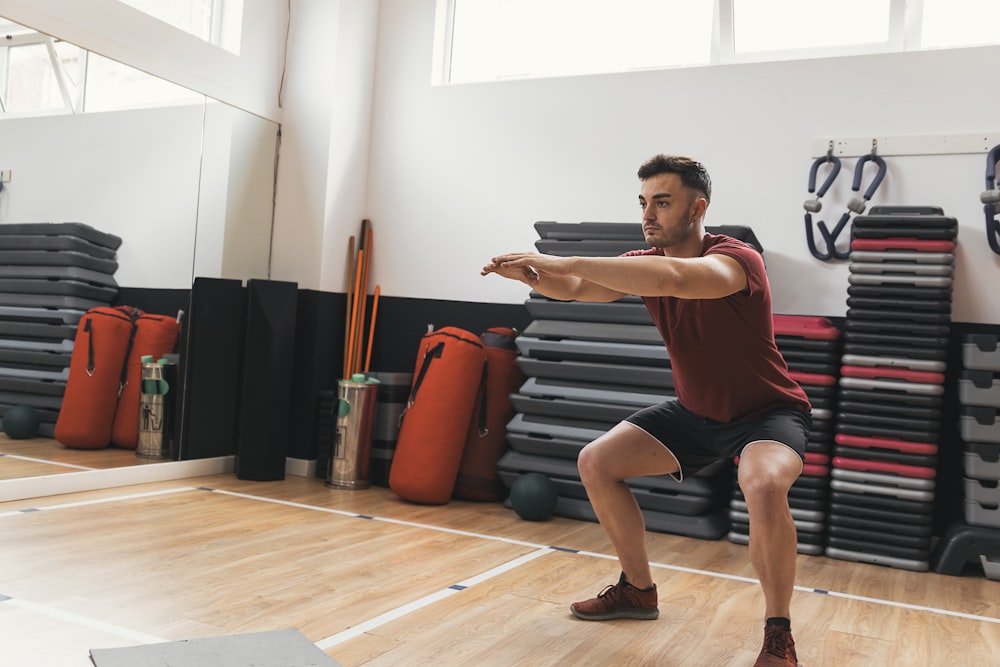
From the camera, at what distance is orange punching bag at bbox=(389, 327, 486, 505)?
449 centimetres

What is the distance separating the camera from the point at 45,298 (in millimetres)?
4211

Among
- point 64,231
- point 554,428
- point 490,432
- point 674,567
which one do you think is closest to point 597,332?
point 554,428

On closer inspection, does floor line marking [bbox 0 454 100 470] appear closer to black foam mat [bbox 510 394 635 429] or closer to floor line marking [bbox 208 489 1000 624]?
floor line marking [bbox 208 489 1000 624]

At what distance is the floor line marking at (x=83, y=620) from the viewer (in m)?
2.38

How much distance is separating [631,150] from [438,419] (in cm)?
180

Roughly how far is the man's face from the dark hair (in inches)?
0.6

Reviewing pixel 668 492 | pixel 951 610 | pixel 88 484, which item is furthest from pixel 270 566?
pixel 951 610

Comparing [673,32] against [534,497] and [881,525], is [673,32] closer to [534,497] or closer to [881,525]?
[534,497]

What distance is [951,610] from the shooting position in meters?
3.22

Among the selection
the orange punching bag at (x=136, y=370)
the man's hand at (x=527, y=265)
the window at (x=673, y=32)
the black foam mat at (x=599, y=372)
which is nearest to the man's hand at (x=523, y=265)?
the man's hand at (x=527, y=265)

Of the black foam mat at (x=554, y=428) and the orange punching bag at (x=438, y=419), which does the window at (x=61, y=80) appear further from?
the black foam mat at (x=554, y=428)

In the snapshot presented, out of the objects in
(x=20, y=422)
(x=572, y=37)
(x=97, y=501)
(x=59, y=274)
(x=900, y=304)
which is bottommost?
(x=97, y=501)

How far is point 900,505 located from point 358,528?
2.32 metres

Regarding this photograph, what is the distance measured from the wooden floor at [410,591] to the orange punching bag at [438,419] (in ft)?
0.62
